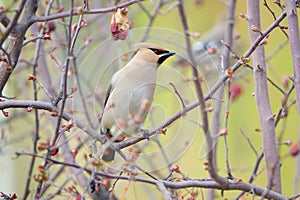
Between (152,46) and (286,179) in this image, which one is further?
(286,179)

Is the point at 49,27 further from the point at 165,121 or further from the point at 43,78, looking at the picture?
the point at 165,121

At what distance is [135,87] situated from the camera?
2061 millimetres

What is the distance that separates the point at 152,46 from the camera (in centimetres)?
209

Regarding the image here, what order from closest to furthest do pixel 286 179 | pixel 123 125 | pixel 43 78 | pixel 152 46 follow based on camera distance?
1. pixel 123 125
2. pixel 152 46
3. pixel 43 78
4. pixel 286 179

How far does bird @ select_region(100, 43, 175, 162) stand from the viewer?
2006 mm

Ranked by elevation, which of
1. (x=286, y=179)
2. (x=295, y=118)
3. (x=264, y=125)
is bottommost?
(x=264, y=125)

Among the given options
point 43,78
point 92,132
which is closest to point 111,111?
point 92,132

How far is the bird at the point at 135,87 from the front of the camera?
2006 millimetres

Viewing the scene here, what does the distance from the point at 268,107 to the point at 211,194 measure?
1.88 ft

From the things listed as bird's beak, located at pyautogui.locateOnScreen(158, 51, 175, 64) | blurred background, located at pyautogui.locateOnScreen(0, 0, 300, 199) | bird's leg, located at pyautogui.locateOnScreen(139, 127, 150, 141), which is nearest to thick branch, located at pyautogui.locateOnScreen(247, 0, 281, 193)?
blurred background, located at pyautogui.locateOnScreen(0, 0, 300, 199)

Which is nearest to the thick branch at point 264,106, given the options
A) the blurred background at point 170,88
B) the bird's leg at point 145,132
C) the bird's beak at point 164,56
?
the blurred background at point 170,88

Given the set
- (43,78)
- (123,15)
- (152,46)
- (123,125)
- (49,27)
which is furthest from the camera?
(43,78)

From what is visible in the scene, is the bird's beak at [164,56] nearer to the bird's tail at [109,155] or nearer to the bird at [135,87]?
the bird at [135,87]

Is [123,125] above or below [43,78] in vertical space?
below
